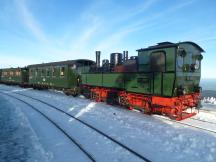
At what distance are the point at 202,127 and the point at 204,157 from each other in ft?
11.3

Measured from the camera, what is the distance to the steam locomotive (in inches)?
416

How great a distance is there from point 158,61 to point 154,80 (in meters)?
0.93

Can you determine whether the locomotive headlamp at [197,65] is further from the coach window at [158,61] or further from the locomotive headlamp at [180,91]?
the coach window at [158,61]

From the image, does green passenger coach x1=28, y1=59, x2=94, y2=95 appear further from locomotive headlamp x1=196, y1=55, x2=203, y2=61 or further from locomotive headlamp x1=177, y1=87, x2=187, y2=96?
locomotive headlamp x1=177, y1=87, x2=187, y2=96

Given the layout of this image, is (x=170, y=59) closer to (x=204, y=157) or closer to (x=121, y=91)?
(x=121, y=91)

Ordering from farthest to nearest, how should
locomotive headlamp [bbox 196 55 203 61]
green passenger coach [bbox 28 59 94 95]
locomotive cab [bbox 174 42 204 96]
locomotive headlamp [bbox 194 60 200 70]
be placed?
1. green passenger coach [bbox 28 59 94 95]
2. locomotive headlamp [bbox 196 55 203 61]
3. locomotive headlamp [bbox 194 60 200 70]
4. locomotive cab [bbox 174 42 204 96]

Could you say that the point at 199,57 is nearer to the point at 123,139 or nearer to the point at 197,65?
the point at 197,65

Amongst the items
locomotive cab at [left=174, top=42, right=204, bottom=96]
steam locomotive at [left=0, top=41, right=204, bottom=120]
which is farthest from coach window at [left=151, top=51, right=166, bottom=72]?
locomotive cab at [left=174, top=42, right=204, bottom=96]

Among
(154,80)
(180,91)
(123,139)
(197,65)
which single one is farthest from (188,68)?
(123,139)

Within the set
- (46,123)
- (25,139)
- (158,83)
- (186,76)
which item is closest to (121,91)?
(158,83)

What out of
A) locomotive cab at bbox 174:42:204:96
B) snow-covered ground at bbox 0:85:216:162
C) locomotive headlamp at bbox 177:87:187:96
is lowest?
snow-covered ground at bbox 0:85:216:162

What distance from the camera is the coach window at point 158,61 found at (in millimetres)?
10961

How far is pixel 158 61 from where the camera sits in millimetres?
11219

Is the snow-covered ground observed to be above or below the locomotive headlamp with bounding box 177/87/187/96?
below
